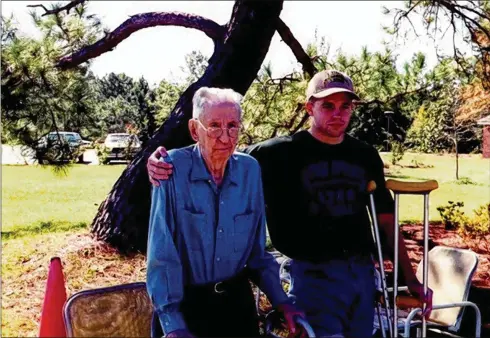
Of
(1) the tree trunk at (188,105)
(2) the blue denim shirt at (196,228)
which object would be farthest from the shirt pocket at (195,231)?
(1) the tree trunk at (188,105)

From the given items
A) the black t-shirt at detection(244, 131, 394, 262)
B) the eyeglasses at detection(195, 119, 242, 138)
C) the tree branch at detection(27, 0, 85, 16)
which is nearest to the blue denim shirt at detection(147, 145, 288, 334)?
the eyeglasses at detection(195, 119, 242, 138)

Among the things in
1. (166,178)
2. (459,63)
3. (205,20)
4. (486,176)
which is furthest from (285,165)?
(486,176)

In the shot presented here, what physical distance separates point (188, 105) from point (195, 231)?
331 cm

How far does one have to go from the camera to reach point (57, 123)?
5797 mm

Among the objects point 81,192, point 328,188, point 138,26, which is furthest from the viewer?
point 81,192

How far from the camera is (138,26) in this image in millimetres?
5605

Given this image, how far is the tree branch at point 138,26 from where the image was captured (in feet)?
18.0

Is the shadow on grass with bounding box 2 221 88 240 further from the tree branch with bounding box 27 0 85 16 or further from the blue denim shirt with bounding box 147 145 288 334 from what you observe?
the blue denim shirt with bounding box 147 145 288 334

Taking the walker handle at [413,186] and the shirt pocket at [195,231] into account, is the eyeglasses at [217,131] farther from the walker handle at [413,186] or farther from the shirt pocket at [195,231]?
the walker handle at [413,186]

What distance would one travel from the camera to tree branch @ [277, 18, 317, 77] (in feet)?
19.2

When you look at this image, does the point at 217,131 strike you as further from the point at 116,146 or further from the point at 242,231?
the point at 116,146

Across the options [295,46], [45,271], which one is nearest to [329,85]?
[45,271]

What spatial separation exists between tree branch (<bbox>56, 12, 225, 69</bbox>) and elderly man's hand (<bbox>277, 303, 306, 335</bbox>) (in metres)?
3.53

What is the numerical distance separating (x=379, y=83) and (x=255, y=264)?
5.36m
